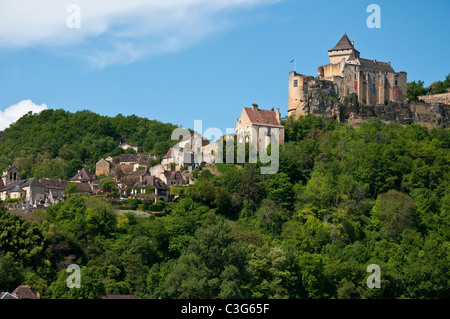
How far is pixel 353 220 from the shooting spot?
6259 centimetres

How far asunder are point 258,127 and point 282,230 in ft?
49.1

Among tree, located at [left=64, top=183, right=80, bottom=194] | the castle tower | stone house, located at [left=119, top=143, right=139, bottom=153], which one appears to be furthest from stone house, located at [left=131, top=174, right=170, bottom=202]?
stone house, located at [left=119, top=143, right=139, bottom=153]

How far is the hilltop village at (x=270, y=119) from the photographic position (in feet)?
236

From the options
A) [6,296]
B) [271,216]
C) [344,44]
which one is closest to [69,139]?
[344,44]

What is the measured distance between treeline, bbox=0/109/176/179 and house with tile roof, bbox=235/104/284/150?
15693 millimetres

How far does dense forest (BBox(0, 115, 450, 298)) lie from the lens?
4969cm

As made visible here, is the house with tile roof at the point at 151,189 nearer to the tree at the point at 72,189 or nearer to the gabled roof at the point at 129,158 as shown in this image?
the tree at the point at 72,189

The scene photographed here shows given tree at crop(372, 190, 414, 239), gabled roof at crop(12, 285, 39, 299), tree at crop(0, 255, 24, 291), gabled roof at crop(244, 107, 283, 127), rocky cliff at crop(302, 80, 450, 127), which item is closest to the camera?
gabled roof at crop(12, 285, 39, 299)

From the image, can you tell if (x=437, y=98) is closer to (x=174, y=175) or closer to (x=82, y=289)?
(x=174, y=175)

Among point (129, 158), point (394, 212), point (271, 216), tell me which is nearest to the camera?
point (394, 212)

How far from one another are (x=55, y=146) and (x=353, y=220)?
150ft

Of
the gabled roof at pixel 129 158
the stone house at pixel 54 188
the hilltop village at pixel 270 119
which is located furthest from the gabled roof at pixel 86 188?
the gabled roof at pixel 129 158

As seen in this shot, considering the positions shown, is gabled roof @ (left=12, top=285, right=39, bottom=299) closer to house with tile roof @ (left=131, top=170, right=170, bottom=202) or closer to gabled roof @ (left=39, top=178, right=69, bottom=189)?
house with tile roof @ (left=131, top=170, right=170, bottom=202)

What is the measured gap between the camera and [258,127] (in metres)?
74.3
